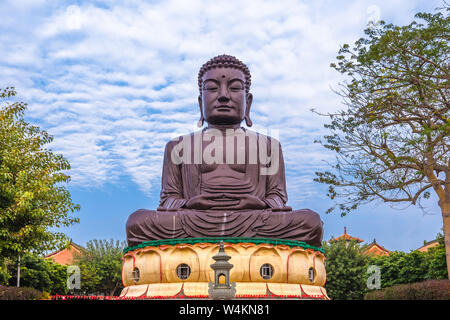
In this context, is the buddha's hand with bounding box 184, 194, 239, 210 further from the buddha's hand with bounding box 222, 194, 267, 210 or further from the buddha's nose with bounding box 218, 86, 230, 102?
the buddha's nose with bounding box 218, 86, 230, 102

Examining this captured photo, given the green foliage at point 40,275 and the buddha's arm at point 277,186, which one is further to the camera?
the green foliage at point 40,275

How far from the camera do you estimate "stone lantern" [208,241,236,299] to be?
731 cm

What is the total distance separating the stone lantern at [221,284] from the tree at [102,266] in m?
15.1

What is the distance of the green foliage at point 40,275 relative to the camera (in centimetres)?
1769

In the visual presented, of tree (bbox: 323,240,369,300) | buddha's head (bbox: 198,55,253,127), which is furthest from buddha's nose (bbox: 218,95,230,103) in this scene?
tree (bbox: 323,240,369,300)

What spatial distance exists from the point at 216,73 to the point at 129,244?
4031mm

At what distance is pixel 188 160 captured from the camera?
10805 millimetres

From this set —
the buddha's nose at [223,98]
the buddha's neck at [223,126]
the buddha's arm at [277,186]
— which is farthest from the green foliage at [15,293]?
the buddha's nose at [223,98]

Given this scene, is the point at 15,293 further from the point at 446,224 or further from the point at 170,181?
the point at 446,224

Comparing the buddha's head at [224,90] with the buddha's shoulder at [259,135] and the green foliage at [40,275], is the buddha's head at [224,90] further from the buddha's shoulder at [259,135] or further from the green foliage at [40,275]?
the green foliage at [40,275]

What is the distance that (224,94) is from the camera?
1086 cm
